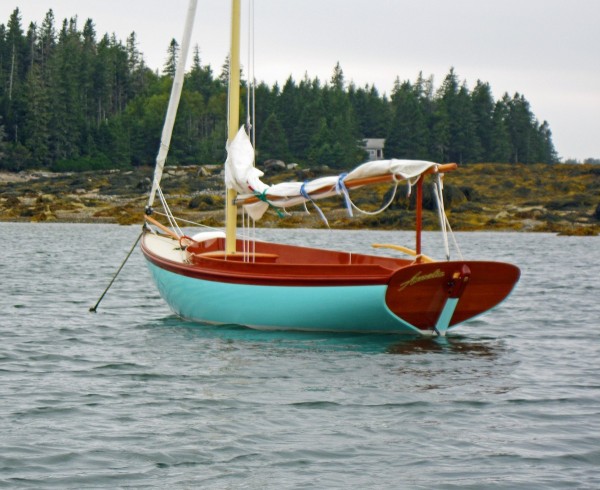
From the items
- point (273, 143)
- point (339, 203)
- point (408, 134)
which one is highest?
point (408, 134)

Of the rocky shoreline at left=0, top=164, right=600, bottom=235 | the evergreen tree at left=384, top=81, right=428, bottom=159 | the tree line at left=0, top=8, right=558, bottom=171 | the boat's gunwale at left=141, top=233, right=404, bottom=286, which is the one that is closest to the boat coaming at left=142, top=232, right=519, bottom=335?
the boat's gunwale at left=141, top=233, right=404, bottom=286

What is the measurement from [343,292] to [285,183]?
2.87m

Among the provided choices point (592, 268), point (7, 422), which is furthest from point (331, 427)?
point (592, 268)

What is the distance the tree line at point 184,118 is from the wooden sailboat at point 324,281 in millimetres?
102056

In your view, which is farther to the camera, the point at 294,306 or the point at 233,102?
the point at 233,102

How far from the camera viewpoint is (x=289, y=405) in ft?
42.4

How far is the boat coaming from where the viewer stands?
17.1 meters

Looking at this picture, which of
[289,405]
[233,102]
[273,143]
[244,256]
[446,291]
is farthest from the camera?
[273,143]

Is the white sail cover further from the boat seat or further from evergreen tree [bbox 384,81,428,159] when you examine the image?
evergreen tree [bbox 384,81,428,159]

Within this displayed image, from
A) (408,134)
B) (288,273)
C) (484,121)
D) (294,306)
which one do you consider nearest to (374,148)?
(408,134)

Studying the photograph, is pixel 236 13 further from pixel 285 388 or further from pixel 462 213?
pixel 462 213

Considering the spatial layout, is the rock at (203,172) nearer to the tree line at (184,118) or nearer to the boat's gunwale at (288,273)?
the tree line at (184,118)

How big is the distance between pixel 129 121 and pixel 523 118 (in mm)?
63007

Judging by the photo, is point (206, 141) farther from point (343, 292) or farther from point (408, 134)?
A: point (343, 292)
